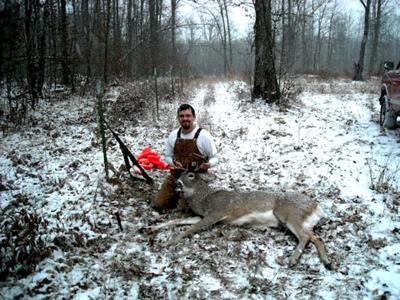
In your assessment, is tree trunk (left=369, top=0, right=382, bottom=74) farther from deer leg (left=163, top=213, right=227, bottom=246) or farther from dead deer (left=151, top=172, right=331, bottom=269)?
deer leg (left=163, top=213, right=227, bottom=246)

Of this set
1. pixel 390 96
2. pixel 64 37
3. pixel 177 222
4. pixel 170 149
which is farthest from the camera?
pixel 64 37

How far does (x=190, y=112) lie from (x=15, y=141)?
566cm

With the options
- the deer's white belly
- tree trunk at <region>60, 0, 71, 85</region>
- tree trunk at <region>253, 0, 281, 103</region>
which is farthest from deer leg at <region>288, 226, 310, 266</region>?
tree trunk at <region>60, 0, 71, 85</region>

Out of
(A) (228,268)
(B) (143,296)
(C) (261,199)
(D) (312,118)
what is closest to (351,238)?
(C) (261,199)

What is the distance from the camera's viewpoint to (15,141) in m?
8.54

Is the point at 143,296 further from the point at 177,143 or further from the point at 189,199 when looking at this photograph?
the point at 177,143

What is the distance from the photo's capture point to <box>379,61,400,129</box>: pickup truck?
7.72 m

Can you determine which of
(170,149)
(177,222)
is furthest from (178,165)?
(177,222)

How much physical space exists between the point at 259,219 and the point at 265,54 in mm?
8466

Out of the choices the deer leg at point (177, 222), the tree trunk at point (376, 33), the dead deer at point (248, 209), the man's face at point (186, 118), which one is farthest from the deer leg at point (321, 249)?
the tree trunk at point (376, 33)

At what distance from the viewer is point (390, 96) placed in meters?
8.29

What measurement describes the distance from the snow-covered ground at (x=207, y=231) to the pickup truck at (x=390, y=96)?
35 centimetres

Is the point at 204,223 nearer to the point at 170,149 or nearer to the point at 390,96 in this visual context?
the point at 170,149

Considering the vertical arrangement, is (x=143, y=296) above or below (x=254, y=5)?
below
